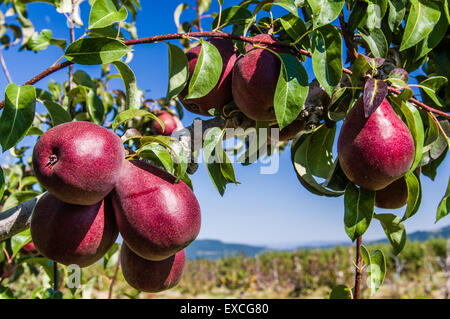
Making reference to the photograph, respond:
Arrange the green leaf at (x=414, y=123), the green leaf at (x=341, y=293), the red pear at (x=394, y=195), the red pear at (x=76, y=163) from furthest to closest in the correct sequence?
the green leaf at (x=341, y=293) < the red pear at (x=394, y=195) < the green leaf at (x=414, y=123) < the red pear at (x=76, y=163)

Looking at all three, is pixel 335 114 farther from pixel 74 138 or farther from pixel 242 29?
pixel 74 138

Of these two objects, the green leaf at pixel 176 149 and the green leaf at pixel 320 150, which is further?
the green leaf at pixel 320 150

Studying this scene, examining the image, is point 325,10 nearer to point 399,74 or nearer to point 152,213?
point 399,74

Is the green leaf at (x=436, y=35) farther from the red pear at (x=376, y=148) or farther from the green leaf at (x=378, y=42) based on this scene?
the red pear at (x=376, y=148)

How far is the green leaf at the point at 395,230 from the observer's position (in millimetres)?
974

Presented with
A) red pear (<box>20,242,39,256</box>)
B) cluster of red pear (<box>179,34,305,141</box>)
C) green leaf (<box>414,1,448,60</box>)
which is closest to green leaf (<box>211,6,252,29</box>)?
cluster of red pear (<box>179,34,305,141</box>)

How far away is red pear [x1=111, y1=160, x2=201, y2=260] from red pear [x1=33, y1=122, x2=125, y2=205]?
0.04 metres

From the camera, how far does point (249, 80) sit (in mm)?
849

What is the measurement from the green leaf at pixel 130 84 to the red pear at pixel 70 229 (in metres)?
0.27

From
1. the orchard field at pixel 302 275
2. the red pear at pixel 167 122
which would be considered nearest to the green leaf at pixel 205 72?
the red pear at pixel 167 122

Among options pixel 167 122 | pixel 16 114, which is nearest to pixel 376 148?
pixel 16 114
